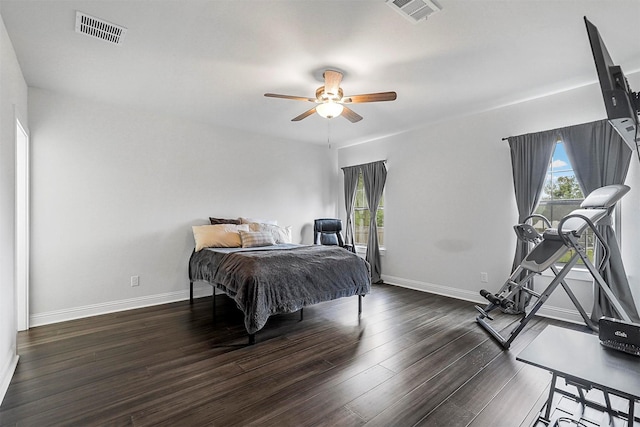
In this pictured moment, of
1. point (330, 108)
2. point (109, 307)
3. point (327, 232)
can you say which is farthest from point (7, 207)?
point (327, 232)

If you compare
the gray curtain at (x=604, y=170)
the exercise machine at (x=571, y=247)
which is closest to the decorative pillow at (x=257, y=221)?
the exercise machine at (x=571, y=247)

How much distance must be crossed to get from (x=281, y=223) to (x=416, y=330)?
312cm

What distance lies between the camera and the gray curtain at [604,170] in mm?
2965

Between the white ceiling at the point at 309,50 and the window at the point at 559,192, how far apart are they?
826 mm

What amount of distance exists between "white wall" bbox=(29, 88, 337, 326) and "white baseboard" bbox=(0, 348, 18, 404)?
1126 mm

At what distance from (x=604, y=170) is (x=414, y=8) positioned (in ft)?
8.79

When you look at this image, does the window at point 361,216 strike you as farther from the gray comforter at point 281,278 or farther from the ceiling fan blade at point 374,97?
the ceiling fan blade at point 374,97

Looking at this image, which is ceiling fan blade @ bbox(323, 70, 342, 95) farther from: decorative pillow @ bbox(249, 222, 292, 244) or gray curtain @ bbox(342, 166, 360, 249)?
gray curtain @ bbox(342, 166, 360, 249)

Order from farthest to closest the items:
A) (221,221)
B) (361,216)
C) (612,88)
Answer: (361,216)
(221,221)
(612,88)

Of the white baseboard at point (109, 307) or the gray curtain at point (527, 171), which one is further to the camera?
the gray curtain at point (527, 171)

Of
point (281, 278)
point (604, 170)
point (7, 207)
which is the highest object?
point (604, 170)

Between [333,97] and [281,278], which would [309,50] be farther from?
[281,278]

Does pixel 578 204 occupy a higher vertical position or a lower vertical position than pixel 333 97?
lower

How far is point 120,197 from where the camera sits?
3.88m
